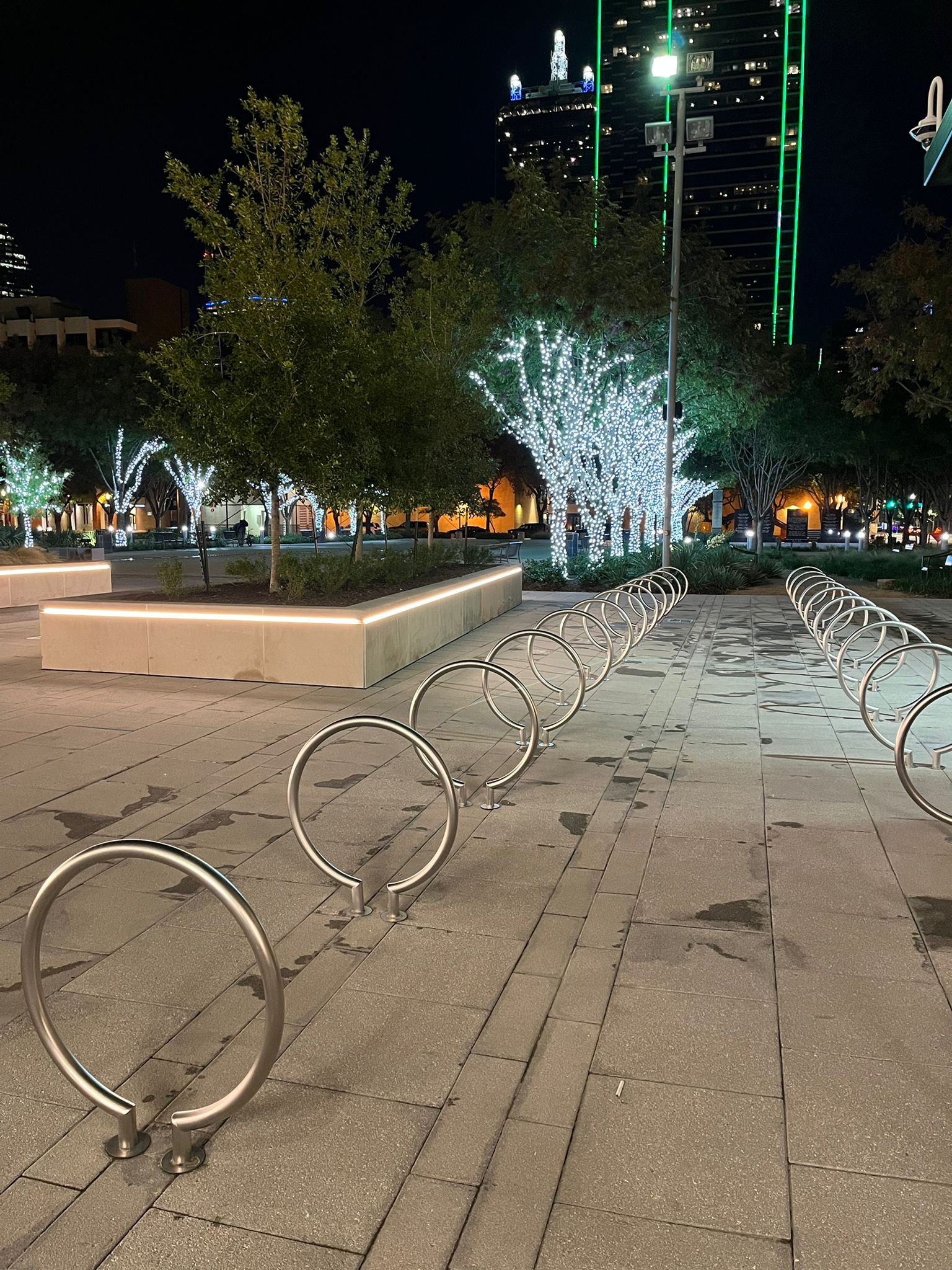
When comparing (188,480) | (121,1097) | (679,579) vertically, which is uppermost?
(188,480)

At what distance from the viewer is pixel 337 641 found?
1007 centimetres

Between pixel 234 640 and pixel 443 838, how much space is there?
641 cm

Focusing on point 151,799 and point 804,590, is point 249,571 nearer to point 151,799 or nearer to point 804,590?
point 151,799

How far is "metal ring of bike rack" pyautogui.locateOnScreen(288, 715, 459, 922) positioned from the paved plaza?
12 cm

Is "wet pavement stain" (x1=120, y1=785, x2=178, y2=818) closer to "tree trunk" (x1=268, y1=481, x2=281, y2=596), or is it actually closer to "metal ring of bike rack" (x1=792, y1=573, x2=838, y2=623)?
"tree trunk" (x1=268, y1=481, x2=281, y2=596)

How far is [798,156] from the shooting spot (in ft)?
259

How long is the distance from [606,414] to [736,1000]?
813 inches

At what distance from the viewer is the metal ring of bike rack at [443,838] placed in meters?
4.47

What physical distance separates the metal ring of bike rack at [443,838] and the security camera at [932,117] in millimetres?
5415

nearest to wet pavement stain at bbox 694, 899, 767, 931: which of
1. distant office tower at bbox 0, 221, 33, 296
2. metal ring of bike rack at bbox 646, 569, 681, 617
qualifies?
metal ring of bike rack at bbox 646, 569, 681, 617

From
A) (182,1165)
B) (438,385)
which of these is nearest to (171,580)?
(438,385)

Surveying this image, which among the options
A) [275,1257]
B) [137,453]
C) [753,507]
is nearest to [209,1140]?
[275,1257]

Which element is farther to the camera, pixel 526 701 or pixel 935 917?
pixel 526 701

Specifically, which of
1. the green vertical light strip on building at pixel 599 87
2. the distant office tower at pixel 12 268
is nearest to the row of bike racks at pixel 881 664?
the green vertical light strip on building at pixel 599 87
